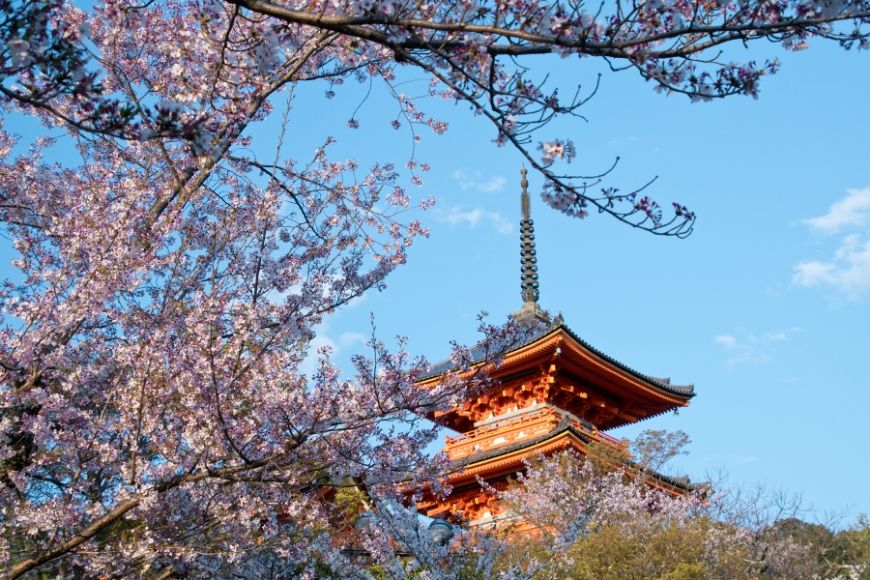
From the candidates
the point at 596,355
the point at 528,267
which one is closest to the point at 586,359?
the point at 596,355

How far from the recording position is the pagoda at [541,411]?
776 inches

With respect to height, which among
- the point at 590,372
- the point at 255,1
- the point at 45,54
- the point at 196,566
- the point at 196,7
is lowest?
the point at 196,566

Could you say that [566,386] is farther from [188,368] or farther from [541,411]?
[188,368]

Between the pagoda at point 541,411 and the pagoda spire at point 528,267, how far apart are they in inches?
39.2

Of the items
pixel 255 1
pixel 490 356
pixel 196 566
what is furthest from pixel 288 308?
pixel 255 1

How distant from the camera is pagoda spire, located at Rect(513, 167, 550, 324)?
80.5ft

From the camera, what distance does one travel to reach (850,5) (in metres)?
3.54

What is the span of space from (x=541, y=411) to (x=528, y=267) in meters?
6.49

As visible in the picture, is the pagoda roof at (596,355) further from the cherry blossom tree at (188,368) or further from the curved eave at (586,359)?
the cherry blossom tree at (188,368)

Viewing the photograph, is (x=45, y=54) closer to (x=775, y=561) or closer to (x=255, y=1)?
(x=255, y=1)

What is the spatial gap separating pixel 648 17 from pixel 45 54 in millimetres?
2530

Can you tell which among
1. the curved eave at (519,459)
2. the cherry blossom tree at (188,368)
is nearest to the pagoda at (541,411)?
the curved eave at (519,459)

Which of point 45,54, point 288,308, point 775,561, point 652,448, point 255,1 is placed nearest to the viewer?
point 45,54

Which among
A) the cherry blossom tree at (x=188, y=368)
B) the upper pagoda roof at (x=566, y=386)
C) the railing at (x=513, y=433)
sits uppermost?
the upper pagoda roof at (x=566, y=386)
